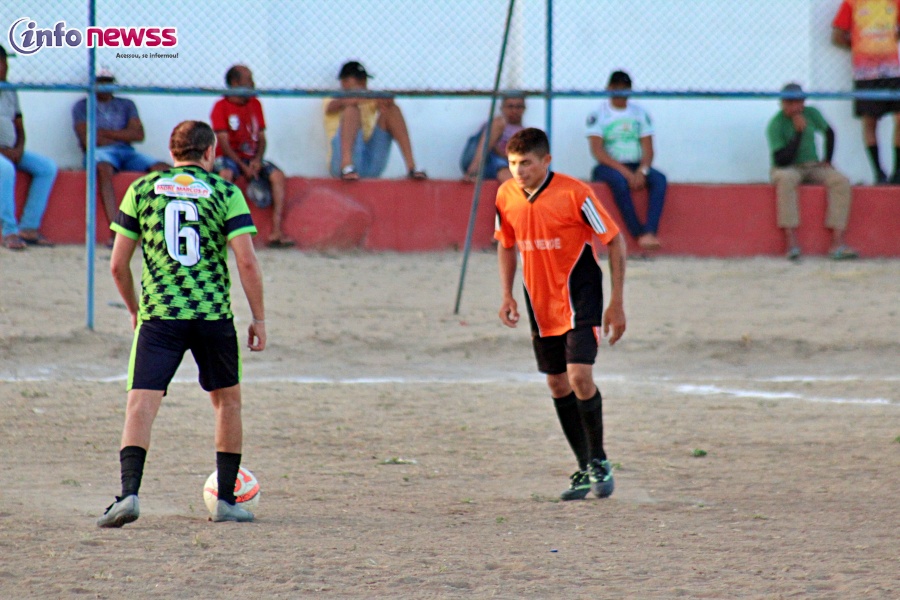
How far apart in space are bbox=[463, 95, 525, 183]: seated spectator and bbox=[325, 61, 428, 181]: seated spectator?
1.90ft

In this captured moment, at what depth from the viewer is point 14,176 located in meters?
10.7

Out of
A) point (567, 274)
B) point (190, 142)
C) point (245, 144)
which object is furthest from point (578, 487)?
point (245, 144)

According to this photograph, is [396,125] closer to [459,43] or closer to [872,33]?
[459,43]

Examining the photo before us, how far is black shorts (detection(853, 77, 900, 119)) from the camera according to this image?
13.6 m

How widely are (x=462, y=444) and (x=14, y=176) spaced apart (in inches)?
226

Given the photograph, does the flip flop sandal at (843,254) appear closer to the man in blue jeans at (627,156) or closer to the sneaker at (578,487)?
the man in blue jeans at (627,156)

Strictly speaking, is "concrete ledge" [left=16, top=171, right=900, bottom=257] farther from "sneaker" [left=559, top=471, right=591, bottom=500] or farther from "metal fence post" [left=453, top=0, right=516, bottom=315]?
"sneaker" [left=559, top=471, right=591, bottom=500]

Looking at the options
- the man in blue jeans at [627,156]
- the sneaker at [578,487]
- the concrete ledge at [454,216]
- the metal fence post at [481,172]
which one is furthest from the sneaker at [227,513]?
the man in blue jeans at [627,156]

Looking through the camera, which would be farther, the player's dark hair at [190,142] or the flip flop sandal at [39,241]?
the flip flop sandal at [39,241]

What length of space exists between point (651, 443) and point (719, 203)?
628 cm

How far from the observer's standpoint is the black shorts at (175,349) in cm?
486

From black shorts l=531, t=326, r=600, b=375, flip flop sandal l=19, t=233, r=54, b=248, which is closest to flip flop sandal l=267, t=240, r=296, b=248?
flip flop sandal l=19, t=233, r=54, b=248

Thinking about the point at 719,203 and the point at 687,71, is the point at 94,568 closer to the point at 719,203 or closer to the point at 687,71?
the point at 719,203

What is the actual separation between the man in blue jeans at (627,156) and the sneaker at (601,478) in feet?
22.1
